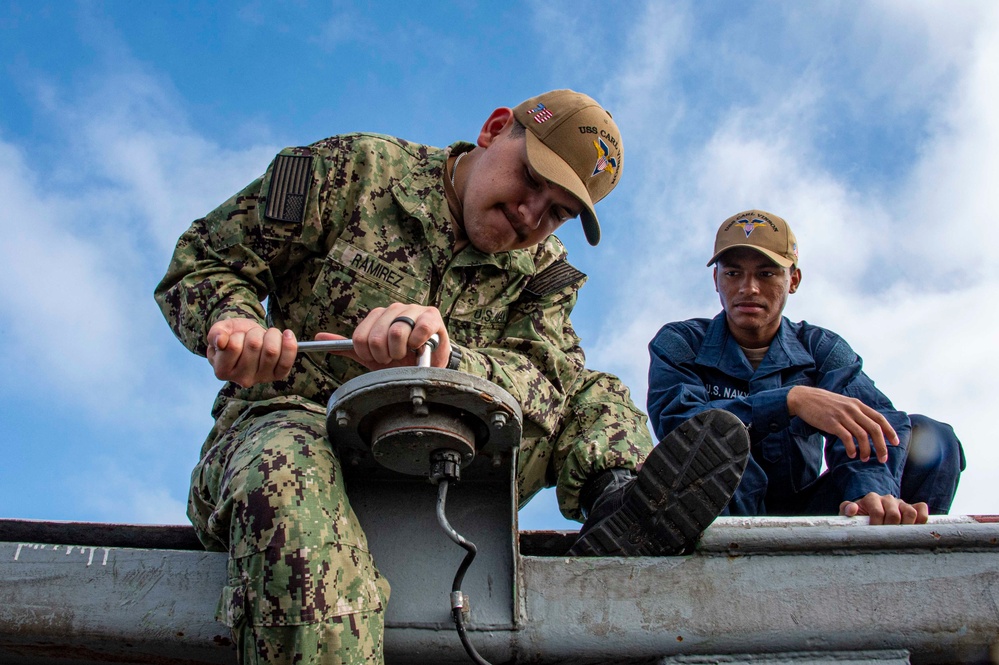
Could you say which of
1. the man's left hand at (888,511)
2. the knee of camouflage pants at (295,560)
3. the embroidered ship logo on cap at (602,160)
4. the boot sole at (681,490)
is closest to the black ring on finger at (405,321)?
the knee of camouflage pants at (295,560)

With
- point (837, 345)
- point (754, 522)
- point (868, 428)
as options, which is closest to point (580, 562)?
point (754, 522)

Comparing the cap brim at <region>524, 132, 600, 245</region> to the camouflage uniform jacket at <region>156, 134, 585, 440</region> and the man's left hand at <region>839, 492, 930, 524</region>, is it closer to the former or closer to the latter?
the camouflage uniform jacket at <region>156, 134, 585, 440</region>

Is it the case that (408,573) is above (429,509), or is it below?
below

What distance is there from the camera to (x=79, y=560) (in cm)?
219

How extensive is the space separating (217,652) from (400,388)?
2.49ft

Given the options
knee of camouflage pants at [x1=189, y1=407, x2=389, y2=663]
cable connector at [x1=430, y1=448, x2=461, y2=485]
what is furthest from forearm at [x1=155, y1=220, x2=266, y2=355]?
cable connector at [x1=430, y1=448, x2=461, y2=485]

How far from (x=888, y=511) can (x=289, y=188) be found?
177 centimetres

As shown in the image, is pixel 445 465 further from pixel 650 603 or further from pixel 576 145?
pixel 576 145

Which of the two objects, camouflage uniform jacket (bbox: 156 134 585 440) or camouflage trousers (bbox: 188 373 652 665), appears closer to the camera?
camouflage trousers (bbox: 188 373 652 665)

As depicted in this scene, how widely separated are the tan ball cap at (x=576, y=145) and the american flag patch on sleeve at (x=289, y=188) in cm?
62

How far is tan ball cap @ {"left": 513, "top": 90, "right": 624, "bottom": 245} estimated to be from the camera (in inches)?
107

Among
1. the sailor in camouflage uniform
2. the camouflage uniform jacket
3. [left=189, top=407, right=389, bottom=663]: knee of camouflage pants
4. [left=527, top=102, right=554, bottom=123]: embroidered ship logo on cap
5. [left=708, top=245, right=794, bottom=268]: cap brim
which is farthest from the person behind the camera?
[left=708, top=245, right=794, bottom=268]: cap brim

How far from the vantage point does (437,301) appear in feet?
9.17

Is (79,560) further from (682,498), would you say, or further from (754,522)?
(754,522)
